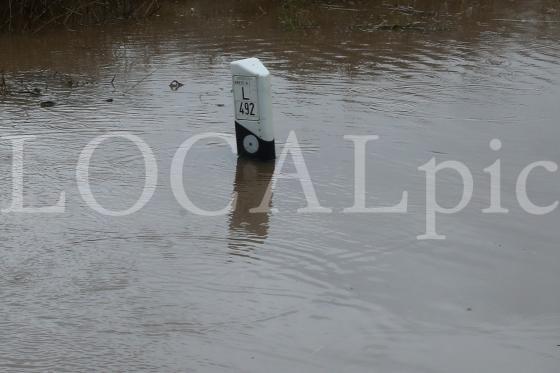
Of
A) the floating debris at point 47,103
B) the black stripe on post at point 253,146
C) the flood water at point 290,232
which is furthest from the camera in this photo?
the floating debris at point 47,103

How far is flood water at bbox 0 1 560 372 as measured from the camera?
181 inches

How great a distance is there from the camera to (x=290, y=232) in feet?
19.9

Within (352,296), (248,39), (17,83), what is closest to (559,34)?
(248,39)

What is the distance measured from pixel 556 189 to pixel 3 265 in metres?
4.03

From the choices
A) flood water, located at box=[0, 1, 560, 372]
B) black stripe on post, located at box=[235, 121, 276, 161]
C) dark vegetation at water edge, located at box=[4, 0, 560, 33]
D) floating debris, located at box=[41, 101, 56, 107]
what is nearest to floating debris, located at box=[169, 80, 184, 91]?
flood water, located at box=[0, 1, 560, 372]

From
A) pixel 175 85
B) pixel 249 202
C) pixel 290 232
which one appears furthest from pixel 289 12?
pixel 290 232

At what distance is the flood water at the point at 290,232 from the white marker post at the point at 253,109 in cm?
17

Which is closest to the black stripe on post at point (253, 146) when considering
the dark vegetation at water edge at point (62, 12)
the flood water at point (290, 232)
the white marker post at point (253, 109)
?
the white marker post at point (253, 109)

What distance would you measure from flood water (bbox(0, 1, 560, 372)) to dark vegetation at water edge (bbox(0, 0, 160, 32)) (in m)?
2.04

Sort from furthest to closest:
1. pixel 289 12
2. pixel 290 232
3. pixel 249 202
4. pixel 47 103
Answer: pixel 289 12, pixel 47 103, pixel 249 202, pixel 290 232

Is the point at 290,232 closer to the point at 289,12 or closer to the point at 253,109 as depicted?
the point at 253,109

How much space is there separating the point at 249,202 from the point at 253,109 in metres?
0.99

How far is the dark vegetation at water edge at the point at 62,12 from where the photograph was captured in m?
13.4

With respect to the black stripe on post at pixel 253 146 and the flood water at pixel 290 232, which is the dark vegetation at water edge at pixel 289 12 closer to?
the flood water at pixel 290 232
